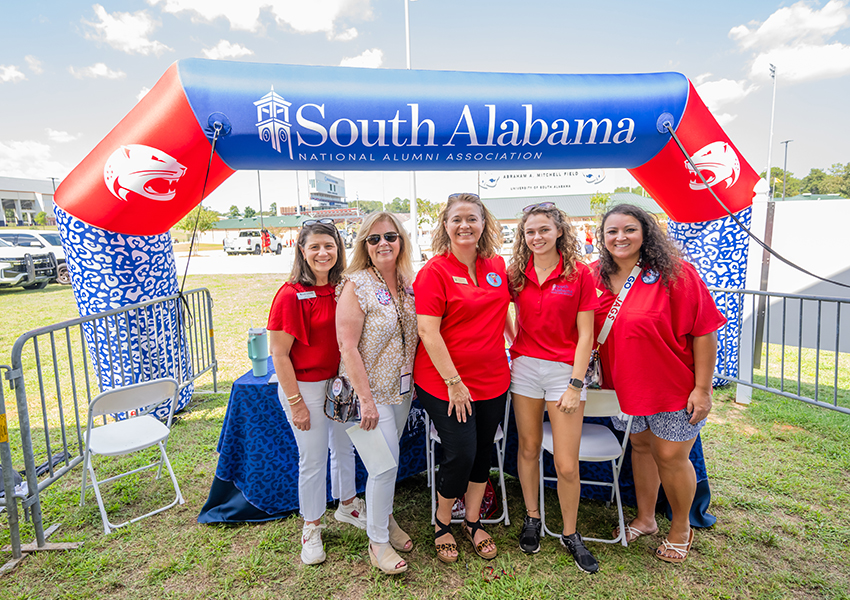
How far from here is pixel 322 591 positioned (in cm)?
224

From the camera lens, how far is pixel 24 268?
12.0 meters

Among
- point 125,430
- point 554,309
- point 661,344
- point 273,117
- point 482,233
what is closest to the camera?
point 661,344

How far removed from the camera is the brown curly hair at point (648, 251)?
2.17 m

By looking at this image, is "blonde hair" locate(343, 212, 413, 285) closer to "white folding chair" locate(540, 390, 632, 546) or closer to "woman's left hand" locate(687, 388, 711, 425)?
"white folding chair" locate(540, 390, 632, 546)

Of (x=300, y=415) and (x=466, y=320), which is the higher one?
(x=466, y=320)

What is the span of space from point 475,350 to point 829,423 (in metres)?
3.99

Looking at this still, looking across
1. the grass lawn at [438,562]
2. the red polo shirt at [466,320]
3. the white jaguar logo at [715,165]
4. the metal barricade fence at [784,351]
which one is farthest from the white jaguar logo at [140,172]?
the metal barricade fence at [784,351]

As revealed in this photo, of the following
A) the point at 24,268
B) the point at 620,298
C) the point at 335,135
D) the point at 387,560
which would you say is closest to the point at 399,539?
the point at 387,560

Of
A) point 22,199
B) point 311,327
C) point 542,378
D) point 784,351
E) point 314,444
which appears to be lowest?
point 784,351

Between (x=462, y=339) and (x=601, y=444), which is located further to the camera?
(x=601, y=444)

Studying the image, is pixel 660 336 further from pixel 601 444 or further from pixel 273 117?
pixel 273 117

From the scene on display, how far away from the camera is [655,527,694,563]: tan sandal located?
2373 mm

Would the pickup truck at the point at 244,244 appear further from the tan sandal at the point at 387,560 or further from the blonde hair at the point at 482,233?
the tan sandal at the point at 387,560

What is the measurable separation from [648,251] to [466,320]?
97cm
